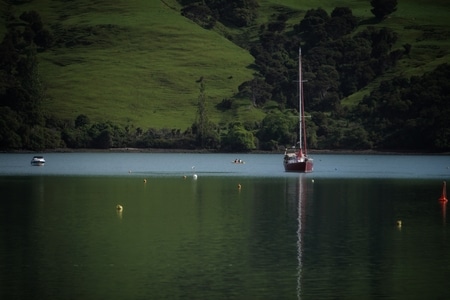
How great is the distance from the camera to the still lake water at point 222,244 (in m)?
43.1

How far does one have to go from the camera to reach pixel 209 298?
40.6 metres

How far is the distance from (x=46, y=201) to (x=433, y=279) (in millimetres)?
44718

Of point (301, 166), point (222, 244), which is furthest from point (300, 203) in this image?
Answer: point (301, 166)

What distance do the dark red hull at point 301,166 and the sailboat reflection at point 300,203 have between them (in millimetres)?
3949

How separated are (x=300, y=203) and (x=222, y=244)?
29343mm

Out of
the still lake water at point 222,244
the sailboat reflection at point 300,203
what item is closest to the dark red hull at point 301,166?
the sailboat reflection at point 300,203

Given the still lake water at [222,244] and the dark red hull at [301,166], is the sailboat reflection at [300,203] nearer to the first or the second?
the still lake water at [222,244]

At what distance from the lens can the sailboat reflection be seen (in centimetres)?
4828

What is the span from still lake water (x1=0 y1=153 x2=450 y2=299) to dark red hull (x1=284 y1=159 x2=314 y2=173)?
36632 mm

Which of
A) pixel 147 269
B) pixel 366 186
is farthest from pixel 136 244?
pixel 366 186

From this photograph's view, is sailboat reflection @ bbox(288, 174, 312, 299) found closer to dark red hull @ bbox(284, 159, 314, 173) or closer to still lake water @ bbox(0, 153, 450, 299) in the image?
still lake water @ bbox(0, 153, 450, 299)

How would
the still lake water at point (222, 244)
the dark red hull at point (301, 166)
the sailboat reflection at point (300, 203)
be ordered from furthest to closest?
the dark red hull at point (301, 166) → the sailboat reflection at point (300, 203) → the still lake water at point (222, 244)

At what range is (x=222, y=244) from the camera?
56.1 m

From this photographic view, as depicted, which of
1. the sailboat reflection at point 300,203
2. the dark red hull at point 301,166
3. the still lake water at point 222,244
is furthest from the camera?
the dark red hull at point 301,166
